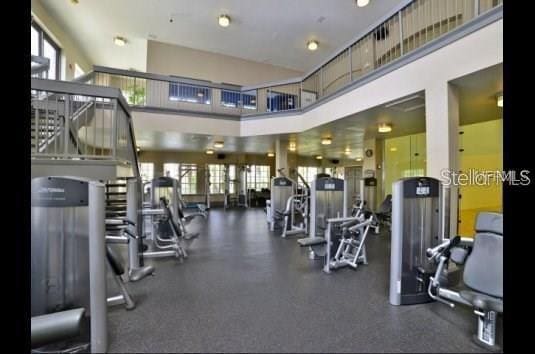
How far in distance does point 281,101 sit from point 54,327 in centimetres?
954

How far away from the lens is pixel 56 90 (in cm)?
330

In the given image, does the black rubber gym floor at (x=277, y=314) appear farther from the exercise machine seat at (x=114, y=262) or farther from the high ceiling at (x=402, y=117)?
the high ceiling at (x=402, y=117)

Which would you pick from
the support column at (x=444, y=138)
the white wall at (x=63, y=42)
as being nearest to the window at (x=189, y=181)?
the white wall at (x=63, y=42)

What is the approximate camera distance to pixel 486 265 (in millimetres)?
2008

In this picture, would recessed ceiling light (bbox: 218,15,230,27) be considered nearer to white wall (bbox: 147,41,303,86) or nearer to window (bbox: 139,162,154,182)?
white wall (bbox: 147,41,303,86)

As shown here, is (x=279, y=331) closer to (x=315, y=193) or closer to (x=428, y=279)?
(x=428, y=279)

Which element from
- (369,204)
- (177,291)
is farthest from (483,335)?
(369,204)

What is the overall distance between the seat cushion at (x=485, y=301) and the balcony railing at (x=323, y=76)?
12.3 ft

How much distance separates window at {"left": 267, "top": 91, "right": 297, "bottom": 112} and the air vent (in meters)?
4.97

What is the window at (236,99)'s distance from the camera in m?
9.40

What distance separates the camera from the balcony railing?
5.01m

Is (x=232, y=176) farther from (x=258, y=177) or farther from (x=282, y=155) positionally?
(x=282, y=155)

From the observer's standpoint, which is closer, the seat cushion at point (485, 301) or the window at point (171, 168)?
the seat cushion at point (485, 301)
